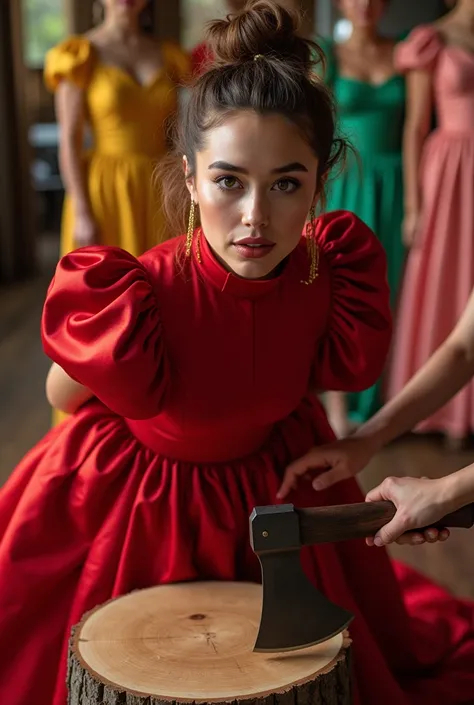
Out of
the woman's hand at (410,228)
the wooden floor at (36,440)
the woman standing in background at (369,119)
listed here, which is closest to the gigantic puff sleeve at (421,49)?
the woman standing in background at (369,119)

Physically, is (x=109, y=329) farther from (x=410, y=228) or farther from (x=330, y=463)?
(x=410, y=228)

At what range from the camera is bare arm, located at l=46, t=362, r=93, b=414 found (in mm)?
1413

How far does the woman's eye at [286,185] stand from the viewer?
124 centimetres

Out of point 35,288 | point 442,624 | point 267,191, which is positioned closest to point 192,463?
point 267,191

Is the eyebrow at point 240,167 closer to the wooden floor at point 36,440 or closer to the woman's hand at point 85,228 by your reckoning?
the wooden floor at point 36,440

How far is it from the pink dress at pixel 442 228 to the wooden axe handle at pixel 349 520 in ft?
6.10

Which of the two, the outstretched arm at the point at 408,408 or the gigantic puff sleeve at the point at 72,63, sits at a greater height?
the gigantic puff sleeve at the point at 72,63

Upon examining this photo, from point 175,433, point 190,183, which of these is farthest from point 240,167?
point 175,433

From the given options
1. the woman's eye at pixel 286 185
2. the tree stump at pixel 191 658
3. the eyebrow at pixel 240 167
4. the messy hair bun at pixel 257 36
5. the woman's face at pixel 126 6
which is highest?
the woman's face at pixel 126 6

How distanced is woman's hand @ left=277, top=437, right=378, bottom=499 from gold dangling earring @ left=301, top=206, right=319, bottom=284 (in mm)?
264

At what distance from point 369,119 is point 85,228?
97 centimetres

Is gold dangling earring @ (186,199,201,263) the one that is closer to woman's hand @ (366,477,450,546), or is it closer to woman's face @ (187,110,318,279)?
woman's face @ (187,110,318,279)

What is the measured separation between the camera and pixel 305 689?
113 centimetres

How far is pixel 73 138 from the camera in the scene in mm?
2793
